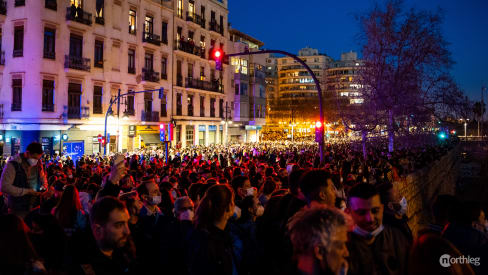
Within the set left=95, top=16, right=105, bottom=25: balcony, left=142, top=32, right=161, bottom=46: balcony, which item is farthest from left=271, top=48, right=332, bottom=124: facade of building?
left=95, top=16, right=105, bottom=25: balcony

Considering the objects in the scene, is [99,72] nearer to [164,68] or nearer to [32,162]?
[164,68]

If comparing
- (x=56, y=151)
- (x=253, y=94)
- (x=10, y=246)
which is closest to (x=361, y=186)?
(x=10, y=246)

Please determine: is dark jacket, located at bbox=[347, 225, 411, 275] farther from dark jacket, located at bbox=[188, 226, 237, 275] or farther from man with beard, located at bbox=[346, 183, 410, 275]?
dark jacket, located at bbox=[188, 226, 237, 275]

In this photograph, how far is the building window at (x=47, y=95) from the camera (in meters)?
25.9

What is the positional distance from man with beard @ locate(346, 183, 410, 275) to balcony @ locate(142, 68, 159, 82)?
32.8m

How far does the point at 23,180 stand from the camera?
563cm

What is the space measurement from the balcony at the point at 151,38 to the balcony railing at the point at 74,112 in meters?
10.1

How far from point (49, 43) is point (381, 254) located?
28811 mm

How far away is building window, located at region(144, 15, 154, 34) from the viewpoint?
3483 centimetres

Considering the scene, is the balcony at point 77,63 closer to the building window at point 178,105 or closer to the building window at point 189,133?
the building window at point 178,105

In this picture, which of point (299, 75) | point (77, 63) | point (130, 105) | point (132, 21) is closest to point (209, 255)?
point (77, 63)

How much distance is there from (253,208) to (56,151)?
25051 mm

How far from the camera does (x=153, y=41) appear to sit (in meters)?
35.0

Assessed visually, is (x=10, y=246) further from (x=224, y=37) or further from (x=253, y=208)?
(x=224, y=37)
